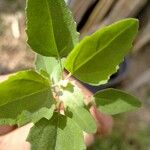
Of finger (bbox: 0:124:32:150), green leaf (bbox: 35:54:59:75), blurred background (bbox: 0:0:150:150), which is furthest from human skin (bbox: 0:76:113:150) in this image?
blurred background (bbox: 0:0:150:150)

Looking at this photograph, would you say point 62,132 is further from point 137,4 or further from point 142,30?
point 142,30

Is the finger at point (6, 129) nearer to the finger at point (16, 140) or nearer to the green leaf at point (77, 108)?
the finger at point (16, 140)

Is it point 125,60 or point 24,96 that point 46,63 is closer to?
point 24,96

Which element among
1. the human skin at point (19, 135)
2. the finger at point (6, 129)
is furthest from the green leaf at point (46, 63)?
the finger at point (6, 129)

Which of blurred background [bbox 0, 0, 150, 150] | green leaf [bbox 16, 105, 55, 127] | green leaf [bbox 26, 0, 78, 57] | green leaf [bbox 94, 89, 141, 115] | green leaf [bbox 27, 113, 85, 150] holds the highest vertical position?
green leaf [bbox 26, 0, 78, 57]

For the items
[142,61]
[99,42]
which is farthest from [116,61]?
[142,61]

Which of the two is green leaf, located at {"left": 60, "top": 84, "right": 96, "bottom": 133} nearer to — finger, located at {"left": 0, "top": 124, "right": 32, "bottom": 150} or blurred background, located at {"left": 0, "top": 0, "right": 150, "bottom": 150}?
finger, located at {"left": 0, "top": 124, "right": 32, "bottom": 150}

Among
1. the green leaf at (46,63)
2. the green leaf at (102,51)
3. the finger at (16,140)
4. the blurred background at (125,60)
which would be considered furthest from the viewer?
the blurred background at (125,60)
